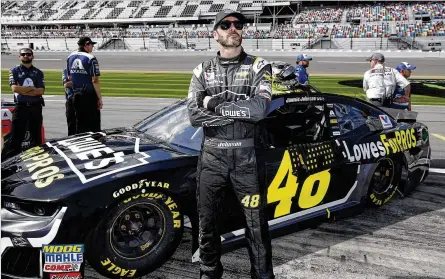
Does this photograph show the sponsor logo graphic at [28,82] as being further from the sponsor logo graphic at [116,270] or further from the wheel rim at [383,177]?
the wheel rim at [383,177]

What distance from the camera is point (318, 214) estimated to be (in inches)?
148

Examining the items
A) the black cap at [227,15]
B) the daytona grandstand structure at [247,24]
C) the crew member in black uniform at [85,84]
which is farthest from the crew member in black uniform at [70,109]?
the daytona grandstand structure at [247,24]

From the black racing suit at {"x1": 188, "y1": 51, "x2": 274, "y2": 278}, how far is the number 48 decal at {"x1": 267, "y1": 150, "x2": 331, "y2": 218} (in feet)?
2.04

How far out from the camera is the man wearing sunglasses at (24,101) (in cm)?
574

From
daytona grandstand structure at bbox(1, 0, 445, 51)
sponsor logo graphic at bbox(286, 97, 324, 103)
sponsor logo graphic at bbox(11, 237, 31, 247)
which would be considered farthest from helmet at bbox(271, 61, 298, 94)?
daytona grandstand structure at bbox(1, 0, 445, 51)

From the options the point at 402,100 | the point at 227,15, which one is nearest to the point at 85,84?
the point at 227,15

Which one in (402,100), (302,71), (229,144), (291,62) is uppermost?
(291,62)

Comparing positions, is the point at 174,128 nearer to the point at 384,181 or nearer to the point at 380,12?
the point at 384,181

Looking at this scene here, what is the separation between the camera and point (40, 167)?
10.2 feet

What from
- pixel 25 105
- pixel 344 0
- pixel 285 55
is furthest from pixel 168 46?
pixel 25 105

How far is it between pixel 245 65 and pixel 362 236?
6.92 ft

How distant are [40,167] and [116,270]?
3.11 ft

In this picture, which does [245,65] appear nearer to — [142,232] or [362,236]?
[142,232]

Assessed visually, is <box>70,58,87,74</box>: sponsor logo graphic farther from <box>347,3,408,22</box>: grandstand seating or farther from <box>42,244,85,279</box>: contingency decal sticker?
<box>347,3,408,22</box>: grandstand seating
